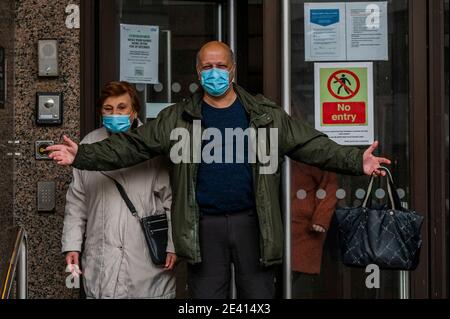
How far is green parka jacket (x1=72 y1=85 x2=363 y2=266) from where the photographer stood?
479cm

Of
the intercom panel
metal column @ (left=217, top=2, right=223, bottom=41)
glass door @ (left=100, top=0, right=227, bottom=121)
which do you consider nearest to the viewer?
the intercom panel

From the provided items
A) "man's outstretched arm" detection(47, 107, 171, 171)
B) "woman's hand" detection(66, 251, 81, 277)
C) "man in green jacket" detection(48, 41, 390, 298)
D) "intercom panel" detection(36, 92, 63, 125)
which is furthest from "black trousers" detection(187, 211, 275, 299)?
"intercom panel" detection(36, 92, 63, 125)

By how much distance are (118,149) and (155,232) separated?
1.65 feet

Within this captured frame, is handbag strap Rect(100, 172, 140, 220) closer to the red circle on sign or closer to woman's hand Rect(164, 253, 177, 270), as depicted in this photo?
woman's hand Rect(164, 253, 177, 270)

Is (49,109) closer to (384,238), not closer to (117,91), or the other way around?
(117,91)

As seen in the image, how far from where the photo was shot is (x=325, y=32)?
5.73 metres

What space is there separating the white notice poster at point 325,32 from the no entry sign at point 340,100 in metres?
0.07

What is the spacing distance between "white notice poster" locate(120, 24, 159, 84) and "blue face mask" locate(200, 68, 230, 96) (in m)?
1.21

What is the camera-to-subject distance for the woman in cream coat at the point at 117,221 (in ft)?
15.9

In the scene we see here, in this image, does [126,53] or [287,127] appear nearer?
[287,127]

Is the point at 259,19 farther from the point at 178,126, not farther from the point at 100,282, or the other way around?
the point at 100,282
